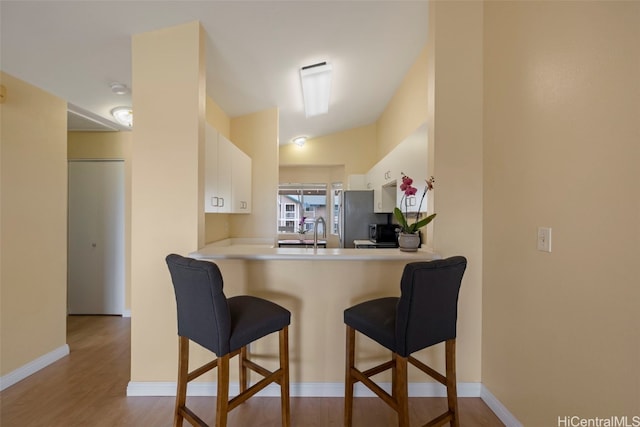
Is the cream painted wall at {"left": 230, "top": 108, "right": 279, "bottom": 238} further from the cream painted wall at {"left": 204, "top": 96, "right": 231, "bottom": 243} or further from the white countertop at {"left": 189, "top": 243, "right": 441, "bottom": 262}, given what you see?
the white countertop at {"left": 189, "top": 243, "right": 441, "bottom": 262}

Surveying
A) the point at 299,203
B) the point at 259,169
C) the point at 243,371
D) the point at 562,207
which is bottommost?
the point at 243,371

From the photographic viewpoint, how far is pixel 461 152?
184 cm

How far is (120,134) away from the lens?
336 cm

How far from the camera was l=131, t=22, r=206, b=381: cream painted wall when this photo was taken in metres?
1.82

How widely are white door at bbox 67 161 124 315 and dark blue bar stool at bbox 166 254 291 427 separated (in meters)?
2.67

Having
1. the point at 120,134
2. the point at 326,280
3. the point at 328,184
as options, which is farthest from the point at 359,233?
the point at 120,134

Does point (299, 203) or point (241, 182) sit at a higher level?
point (241, 182)

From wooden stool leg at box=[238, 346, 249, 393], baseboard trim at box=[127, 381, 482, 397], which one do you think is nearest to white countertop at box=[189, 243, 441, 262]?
wooden stool leg at box=[238, 346, 249, 393]

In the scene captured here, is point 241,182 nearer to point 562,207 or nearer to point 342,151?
point 342,151

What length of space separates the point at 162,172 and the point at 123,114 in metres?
1.41

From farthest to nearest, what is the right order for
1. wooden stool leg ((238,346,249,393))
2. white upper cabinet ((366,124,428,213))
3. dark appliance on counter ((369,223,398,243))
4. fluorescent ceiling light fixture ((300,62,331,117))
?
dark appliance on counter ((369,223,398,243))
fluorescent ceiling light fixture ((300,62,331,117))
white upper cabinet ((366,124,428,213))
wooden stool leg ((238,346,249,393))

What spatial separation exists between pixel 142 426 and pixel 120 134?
3243 millimetres

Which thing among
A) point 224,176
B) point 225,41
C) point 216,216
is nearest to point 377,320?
point 224,176

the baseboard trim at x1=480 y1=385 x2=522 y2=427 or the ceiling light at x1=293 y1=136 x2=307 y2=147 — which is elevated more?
the ceiling light at x1=293 y1=136 x2=307 y2=147
